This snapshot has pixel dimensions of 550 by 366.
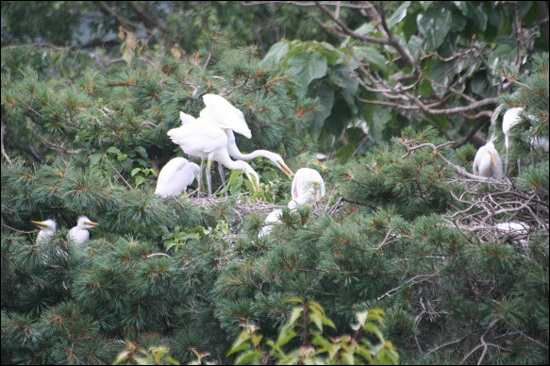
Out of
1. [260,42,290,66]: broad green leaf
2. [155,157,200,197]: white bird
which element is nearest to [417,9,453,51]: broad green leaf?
[260,42,290,66]: broad green leaf

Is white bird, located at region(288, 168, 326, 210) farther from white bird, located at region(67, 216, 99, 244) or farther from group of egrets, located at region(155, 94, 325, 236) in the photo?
white bird, located at region(67, 216, 99, 244)

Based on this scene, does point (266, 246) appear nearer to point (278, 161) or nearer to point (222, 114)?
point (222, 114)

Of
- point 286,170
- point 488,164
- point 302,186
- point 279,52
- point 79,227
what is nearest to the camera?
point 488,164

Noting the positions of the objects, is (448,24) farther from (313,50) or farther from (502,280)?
(502,280)

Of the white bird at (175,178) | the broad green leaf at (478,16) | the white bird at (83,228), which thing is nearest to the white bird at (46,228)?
the white bird at (83,228)

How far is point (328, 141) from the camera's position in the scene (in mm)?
5824

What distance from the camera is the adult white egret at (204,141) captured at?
14.5ft

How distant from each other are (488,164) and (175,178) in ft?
5.42

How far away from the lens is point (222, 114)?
14.7 feet

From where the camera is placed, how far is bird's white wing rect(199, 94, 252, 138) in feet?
14.7

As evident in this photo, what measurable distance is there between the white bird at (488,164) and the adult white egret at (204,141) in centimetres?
124

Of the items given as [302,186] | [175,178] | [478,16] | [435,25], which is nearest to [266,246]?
[302,186]

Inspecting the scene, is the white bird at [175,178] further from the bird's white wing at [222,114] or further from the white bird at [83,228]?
the white bird at [83,228]

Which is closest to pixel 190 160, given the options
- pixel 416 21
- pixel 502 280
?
pixel 416 21
